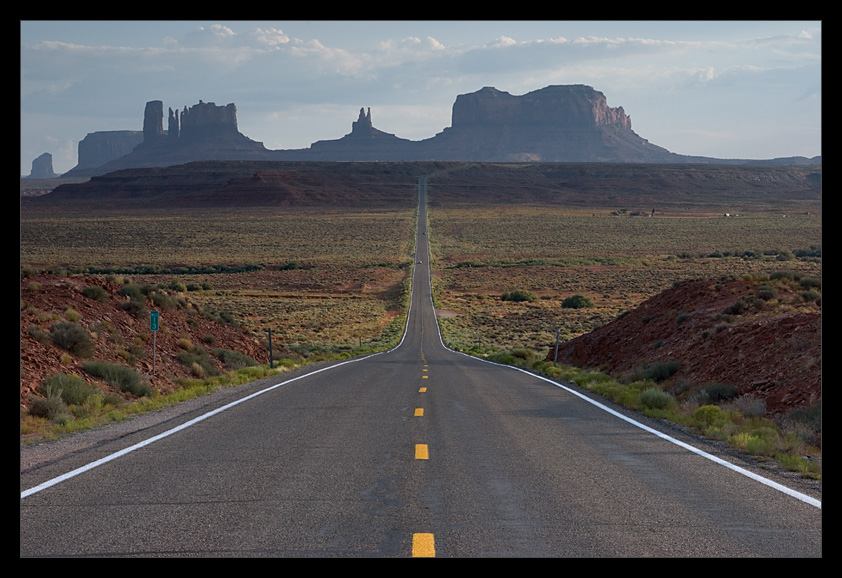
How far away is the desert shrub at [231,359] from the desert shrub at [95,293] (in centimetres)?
372

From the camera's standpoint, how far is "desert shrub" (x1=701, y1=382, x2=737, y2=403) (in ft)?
50.5

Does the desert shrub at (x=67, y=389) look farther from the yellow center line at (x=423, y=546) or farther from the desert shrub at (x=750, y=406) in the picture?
the desert shrub at (x=750, y=406)

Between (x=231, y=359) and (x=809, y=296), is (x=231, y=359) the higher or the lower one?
the lower one

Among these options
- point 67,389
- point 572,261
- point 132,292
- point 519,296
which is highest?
point 572,261

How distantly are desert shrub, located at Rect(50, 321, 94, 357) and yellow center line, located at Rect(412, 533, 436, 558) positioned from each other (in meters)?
14.2

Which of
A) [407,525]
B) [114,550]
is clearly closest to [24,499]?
[114,550]

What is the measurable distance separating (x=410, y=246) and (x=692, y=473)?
109297 mm

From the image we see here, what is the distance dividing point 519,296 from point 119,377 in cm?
5838

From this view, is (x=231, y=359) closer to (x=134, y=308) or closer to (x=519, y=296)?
(x=134, y=308)

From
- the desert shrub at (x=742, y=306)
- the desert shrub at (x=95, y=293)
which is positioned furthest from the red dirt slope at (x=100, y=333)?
the desert shrub at (x=742, y=306)

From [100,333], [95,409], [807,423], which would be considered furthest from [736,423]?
[100,333]

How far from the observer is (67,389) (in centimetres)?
1472

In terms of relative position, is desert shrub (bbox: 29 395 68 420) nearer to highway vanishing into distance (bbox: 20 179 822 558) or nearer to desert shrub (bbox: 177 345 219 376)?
highway vanishing into distance (bbox: 20 179 822 558)

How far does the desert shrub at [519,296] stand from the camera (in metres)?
73.2
